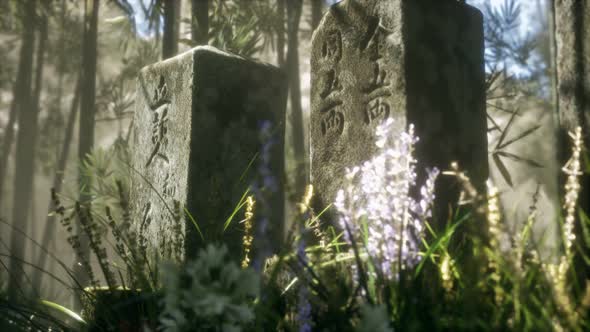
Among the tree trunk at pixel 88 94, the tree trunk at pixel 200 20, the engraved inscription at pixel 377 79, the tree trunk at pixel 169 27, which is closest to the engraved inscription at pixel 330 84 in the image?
the engraved inscription at pixel 377 79

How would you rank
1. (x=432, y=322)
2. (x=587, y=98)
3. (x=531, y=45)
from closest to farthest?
(x=432, y=322) < (x=587, y=98) < (x=531, y=45)

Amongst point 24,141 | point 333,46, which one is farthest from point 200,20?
point 24,141

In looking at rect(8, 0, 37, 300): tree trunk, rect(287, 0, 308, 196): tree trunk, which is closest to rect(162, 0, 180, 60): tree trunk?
rect(287, 0, 308, 196): tree trunk

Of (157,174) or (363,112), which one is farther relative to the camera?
(157,174)

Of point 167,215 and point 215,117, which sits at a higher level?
point 215,117

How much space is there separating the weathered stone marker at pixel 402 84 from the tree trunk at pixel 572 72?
0.76 m

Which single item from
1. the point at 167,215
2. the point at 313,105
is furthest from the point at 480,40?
the point at 167,215

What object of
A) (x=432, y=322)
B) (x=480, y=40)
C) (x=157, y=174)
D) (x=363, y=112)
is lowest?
(x=432, y=322)

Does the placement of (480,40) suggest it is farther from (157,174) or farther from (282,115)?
(157,174)

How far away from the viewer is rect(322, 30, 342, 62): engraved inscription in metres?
3.75

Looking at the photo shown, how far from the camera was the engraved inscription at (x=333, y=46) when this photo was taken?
3.75 metres

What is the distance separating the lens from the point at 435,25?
11.1ft

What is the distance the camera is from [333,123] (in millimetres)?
3725

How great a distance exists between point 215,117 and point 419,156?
5.55 feet
